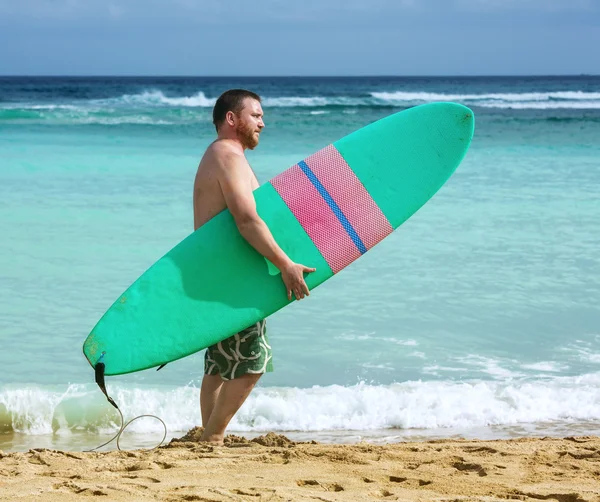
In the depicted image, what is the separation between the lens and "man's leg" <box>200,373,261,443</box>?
2.62 m

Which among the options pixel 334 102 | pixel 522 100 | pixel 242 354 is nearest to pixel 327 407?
pixel 242 354

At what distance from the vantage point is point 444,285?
17.2 feet

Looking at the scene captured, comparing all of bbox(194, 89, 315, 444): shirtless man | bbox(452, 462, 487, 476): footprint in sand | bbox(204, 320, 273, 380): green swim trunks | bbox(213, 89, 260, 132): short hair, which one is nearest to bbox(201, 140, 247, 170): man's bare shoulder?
bbox(194, 89, 315, 444): shirtless man

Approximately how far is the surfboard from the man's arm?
0.13 m

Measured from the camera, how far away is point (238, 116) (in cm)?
262

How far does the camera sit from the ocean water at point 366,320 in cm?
340

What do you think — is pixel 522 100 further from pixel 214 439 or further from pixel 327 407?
pixel 214 439

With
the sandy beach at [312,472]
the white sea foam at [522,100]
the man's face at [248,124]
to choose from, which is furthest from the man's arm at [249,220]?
the white sea foam at [522,100]

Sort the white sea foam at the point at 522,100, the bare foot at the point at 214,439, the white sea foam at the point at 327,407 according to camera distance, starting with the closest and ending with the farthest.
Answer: the bare foot at the point at 214,439, the white sea foam at the point at 327,407, the white sea foam at the point at 522,100

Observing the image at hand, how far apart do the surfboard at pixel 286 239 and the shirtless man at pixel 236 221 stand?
6 cm

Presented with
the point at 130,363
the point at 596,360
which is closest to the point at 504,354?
the point at 596,360

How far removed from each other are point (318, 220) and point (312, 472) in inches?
35.3

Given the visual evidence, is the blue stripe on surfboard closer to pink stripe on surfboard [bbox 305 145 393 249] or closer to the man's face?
pink stripe on surfboard [bbox 305 145 393 249]

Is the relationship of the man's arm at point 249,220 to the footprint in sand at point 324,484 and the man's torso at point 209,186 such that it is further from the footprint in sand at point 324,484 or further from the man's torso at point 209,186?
the footprint in sand at point 324,484
